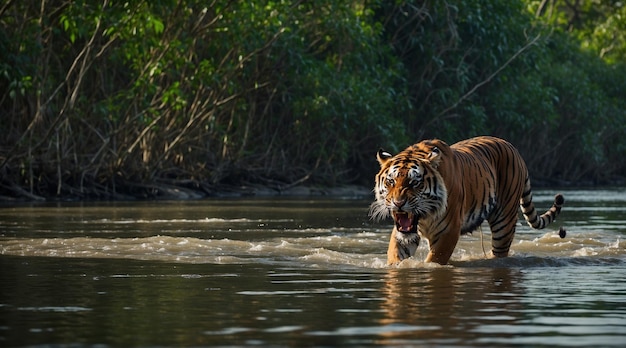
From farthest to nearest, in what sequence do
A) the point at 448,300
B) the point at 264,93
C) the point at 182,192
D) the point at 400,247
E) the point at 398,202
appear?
the point at 264,93 → the point at 182,192 → the point at 400,247 → the point at 398,202 → the point at 448,300

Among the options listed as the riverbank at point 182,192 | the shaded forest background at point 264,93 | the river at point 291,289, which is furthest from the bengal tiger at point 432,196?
the riverbank at point 182,192

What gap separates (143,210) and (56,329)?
14103mm

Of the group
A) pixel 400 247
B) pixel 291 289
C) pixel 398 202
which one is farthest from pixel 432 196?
pixel 291 289

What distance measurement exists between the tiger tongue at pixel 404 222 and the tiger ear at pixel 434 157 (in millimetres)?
419

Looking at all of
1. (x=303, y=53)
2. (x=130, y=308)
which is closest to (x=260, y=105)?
(x=303, y=53)

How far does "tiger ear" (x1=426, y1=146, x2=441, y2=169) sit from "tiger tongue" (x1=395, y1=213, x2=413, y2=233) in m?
0.42

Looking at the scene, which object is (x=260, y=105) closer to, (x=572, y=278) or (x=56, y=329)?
(x=572, y=278)

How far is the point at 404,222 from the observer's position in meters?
10.4

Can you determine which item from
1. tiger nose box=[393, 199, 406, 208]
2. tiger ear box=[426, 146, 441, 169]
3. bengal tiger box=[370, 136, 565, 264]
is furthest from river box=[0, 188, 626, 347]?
A: tiger ear box=[426, 146, 441, 169]

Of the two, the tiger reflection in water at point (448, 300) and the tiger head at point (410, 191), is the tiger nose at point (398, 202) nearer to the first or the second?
the tiger head at point (410, 191)

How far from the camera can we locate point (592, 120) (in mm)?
47656

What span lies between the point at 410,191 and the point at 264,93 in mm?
22773

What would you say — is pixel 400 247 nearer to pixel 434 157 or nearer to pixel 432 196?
pixel 432 196

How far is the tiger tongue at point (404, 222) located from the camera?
34.1 ft
